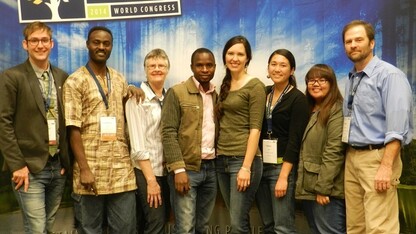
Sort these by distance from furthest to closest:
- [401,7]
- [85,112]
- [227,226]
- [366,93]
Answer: [227,226]
[401,7]
[85,112]
[366,93]

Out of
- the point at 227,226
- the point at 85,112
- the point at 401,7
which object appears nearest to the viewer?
the point at 85,112

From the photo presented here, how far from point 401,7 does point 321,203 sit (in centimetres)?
172

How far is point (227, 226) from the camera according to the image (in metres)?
3.57

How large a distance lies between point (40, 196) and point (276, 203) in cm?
159

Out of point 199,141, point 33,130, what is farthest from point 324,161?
point 33,130

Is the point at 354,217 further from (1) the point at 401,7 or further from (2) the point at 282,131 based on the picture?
(1) the point at 401,7

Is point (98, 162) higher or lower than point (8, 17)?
lower

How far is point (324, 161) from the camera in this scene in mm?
2697

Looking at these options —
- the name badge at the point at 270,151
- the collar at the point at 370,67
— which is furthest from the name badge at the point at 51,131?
the collar at the point at 370,67

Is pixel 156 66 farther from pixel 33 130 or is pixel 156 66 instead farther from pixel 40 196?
pixel 40 196

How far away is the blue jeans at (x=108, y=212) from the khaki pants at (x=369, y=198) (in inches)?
58.7

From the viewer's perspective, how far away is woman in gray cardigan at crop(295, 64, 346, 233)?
268cm

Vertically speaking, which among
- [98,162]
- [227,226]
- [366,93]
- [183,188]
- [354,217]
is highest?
[366,93]

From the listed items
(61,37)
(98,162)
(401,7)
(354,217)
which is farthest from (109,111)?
(401,7)
